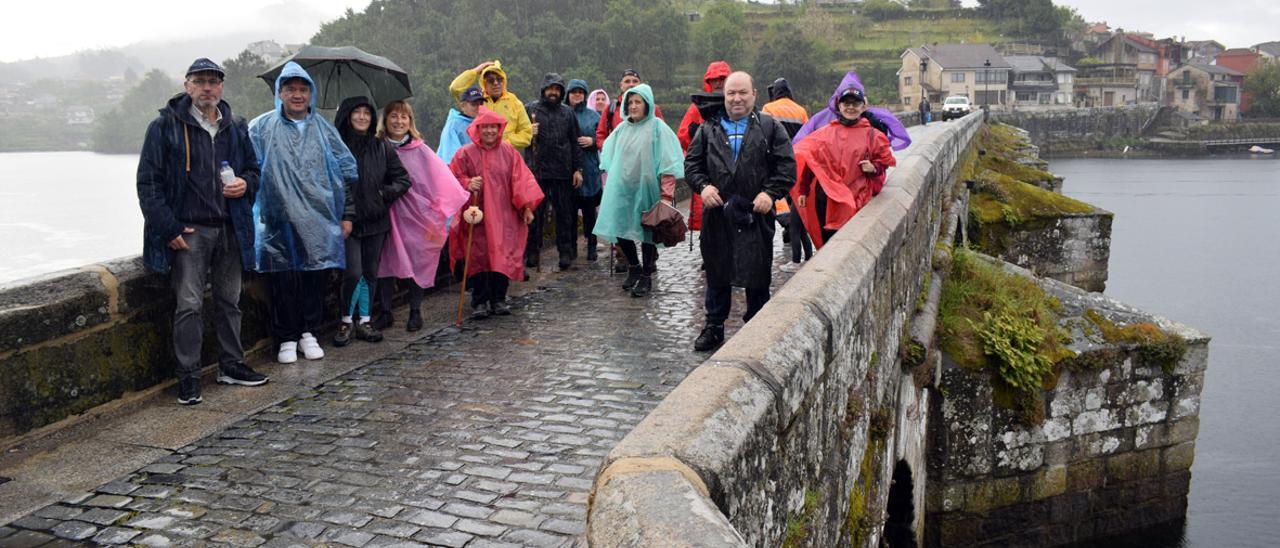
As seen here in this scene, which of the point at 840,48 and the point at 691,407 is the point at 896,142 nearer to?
the point at 691,407

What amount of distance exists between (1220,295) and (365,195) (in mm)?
25674

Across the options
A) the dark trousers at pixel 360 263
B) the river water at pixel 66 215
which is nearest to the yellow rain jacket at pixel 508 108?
the dark trousers at pixel 360 263

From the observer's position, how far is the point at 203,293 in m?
5.71

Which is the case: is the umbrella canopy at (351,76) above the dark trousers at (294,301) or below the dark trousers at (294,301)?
above

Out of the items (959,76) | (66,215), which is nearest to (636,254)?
(66,215)

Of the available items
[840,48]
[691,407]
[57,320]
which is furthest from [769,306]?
[840,48]

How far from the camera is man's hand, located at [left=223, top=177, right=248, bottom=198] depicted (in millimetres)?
5680

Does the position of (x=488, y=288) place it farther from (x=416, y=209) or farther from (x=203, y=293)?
(x=203, y=293)

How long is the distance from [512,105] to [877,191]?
355cm

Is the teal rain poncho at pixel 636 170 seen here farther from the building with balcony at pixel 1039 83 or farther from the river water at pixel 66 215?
the building with balcony at pixel 1039 83

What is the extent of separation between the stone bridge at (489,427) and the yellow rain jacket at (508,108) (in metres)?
2.40

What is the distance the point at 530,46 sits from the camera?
7625 cm

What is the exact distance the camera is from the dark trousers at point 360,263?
6.89 m

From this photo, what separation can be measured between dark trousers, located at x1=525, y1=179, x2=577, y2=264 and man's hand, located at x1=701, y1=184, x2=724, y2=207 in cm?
353
